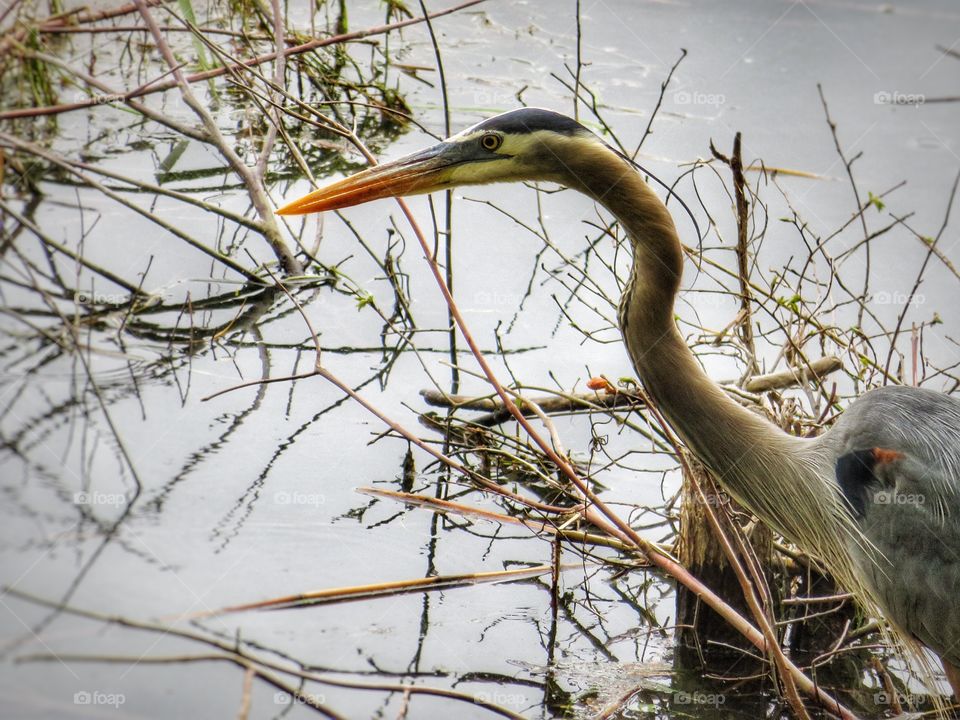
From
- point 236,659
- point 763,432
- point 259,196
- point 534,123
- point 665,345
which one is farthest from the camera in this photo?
point 259,196

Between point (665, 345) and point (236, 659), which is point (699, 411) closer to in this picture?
point (665, 345)

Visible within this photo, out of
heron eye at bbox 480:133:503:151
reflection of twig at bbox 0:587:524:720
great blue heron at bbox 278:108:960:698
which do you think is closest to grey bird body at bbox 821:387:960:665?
great blue heron at bbox 278:108:960:698

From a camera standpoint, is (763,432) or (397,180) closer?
(397,180)

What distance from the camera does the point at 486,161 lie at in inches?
110

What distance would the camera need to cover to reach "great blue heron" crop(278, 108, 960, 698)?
2.73 metres

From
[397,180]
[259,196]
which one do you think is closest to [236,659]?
[397,180]

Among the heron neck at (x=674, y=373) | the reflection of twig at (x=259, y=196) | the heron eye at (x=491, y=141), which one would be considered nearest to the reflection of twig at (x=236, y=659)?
the heron neck at (x=674, y=373)

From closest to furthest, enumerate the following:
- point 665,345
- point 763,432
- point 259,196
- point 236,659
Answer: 1. point 236,659
2. point 665,345
3. point 763,432
4. point 259,196

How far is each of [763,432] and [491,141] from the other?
1084mm

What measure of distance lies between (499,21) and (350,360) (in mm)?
4441

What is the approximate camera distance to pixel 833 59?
8.10 meters

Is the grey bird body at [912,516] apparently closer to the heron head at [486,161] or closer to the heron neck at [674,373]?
the heron neck at [674,373]

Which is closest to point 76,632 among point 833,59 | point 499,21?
point 499,21

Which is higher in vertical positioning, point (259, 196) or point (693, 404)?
point (259, 196)
